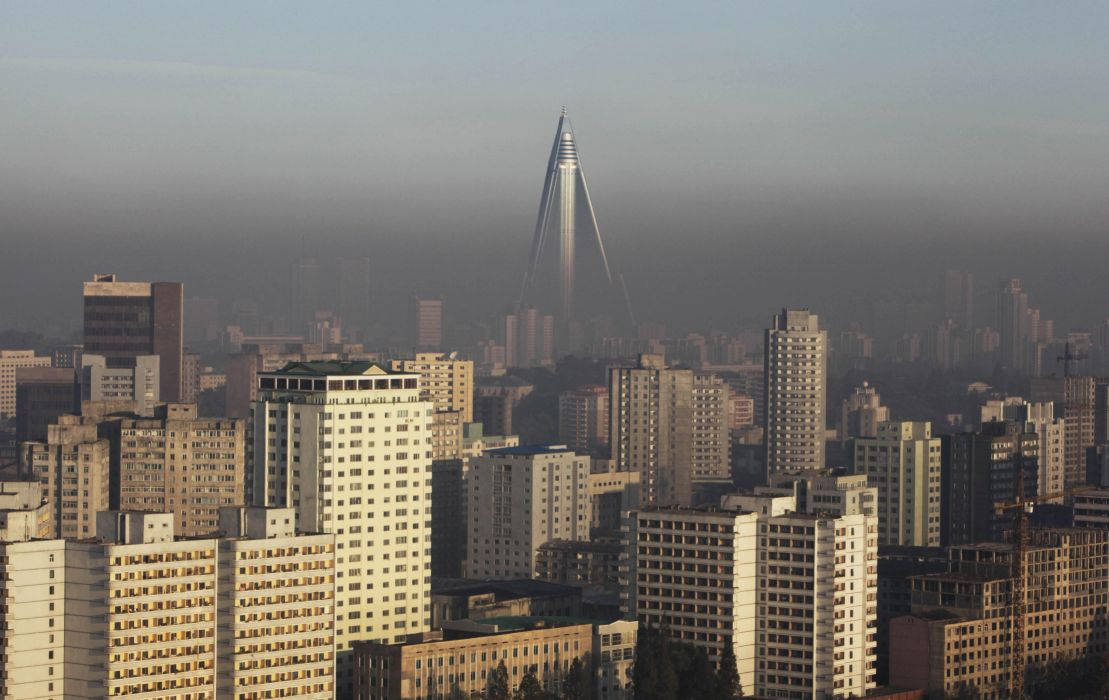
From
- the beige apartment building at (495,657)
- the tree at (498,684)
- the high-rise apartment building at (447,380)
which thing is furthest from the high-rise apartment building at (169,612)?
the high-rise apartment building at (447,380)

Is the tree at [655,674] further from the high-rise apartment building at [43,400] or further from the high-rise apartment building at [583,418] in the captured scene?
the high-rise apartment building at [583,418]

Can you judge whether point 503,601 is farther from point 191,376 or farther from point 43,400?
point 191,376

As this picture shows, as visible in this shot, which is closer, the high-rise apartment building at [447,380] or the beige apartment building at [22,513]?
the beige apartment building at [22,513]

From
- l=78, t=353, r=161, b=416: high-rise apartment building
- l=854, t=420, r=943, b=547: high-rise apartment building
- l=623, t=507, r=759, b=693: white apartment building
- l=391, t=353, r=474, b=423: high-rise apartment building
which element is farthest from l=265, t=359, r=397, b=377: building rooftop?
l=78, t=353, r=161, b=416: high-rise apartment building

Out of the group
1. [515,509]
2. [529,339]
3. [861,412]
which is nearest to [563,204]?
[529,339]

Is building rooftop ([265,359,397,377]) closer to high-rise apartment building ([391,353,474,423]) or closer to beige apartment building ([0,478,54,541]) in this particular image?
beige apartment building ([0,478,54,541])
